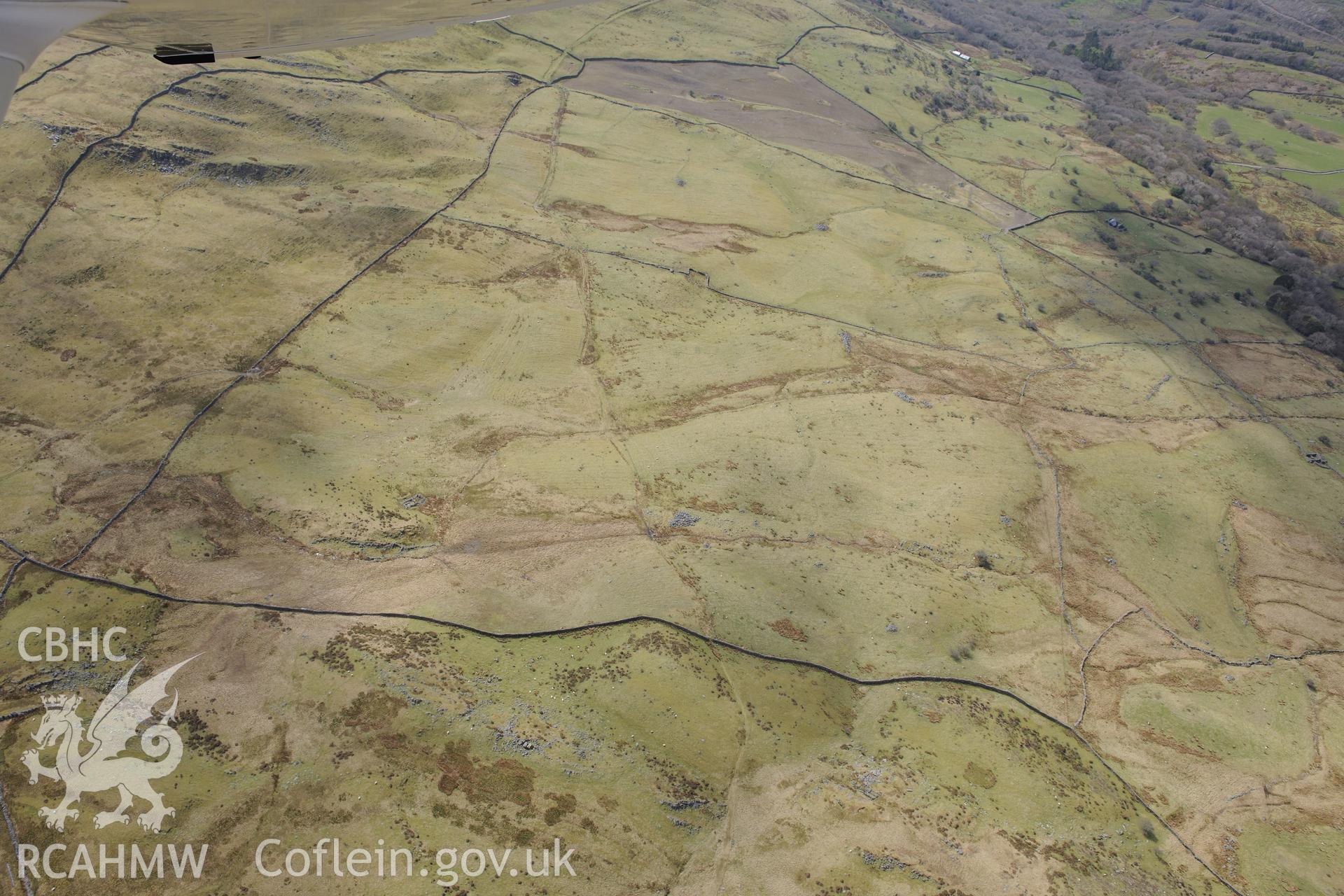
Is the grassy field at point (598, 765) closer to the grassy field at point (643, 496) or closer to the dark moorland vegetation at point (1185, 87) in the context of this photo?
the grassy field at point (643, 496)

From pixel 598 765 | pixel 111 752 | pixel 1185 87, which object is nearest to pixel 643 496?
pixel 598 765

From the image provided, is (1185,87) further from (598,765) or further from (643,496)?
(598,765)

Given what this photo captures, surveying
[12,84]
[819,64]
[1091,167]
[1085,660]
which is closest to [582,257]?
[1085,660]

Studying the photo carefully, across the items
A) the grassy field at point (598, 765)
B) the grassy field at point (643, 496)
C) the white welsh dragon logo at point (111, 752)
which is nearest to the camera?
the white welsh dragon logo at point (111, 752)

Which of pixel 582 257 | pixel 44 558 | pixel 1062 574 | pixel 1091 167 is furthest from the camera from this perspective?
pixel 1091 167

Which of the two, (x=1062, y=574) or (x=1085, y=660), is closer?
(x=1085, y=660)

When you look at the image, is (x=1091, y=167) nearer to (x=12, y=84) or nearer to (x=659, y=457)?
(x=659, y=457)

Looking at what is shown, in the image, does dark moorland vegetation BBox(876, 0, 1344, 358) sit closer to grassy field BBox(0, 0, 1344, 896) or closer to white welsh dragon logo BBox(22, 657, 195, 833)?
grassy field BBox(0, 0, 1344, 896)

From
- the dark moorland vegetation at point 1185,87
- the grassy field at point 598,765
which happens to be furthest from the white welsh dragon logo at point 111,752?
the dark moorland vegetation at point 1185,87

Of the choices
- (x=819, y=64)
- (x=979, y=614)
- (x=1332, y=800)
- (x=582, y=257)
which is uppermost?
(x=819, y=64)
